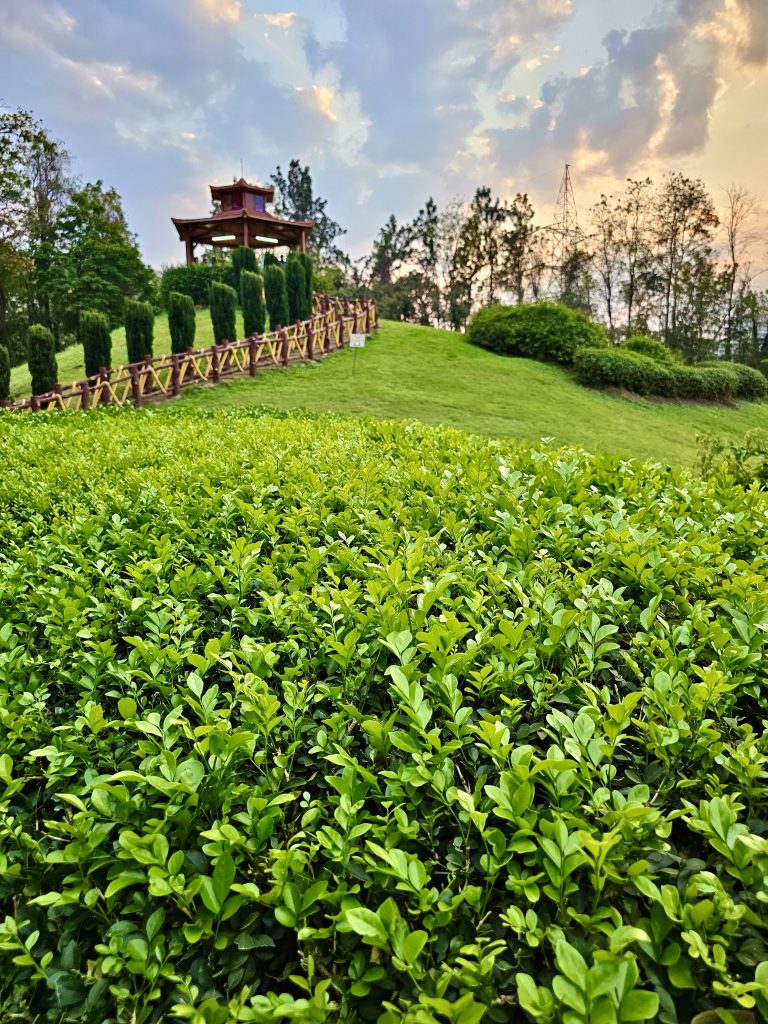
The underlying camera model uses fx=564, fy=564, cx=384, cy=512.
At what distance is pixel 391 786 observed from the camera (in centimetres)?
129

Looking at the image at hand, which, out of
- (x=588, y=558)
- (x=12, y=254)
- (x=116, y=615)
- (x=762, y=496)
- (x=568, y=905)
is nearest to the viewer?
(x=568, y=905)

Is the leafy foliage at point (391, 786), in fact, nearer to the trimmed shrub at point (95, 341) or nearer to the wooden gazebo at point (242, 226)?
the trimmed shrub at point (95, 341)

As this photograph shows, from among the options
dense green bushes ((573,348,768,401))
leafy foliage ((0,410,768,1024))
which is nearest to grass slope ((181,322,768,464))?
dense green bushes ((573,348,768,401))

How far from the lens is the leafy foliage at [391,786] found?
102 centimetres

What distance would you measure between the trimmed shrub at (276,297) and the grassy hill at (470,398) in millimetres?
2593

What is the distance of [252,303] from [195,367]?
14.9 ft

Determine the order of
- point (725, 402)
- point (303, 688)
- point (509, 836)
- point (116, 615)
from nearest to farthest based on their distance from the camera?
point (509, 836)
point (303, 688)
point (116, 615)
point (725, 402)

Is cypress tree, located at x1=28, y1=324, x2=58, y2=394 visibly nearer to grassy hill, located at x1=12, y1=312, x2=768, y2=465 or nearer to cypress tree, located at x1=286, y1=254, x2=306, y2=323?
grassy hill, located at x1=12, y1=312, x2=768, y2=465

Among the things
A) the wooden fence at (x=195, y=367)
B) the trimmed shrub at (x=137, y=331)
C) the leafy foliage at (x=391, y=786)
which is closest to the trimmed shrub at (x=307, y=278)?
the wooden fence at (x=195, y=367)

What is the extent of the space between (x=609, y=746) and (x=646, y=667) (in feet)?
2.05

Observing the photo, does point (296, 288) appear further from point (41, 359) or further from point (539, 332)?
point (41, 359)

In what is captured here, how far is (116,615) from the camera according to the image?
2.27 meters

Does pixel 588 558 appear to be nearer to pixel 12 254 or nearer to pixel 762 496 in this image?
pixel 762 496

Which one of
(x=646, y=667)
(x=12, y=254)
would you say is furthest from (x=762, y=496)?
(x=12, y=254)
